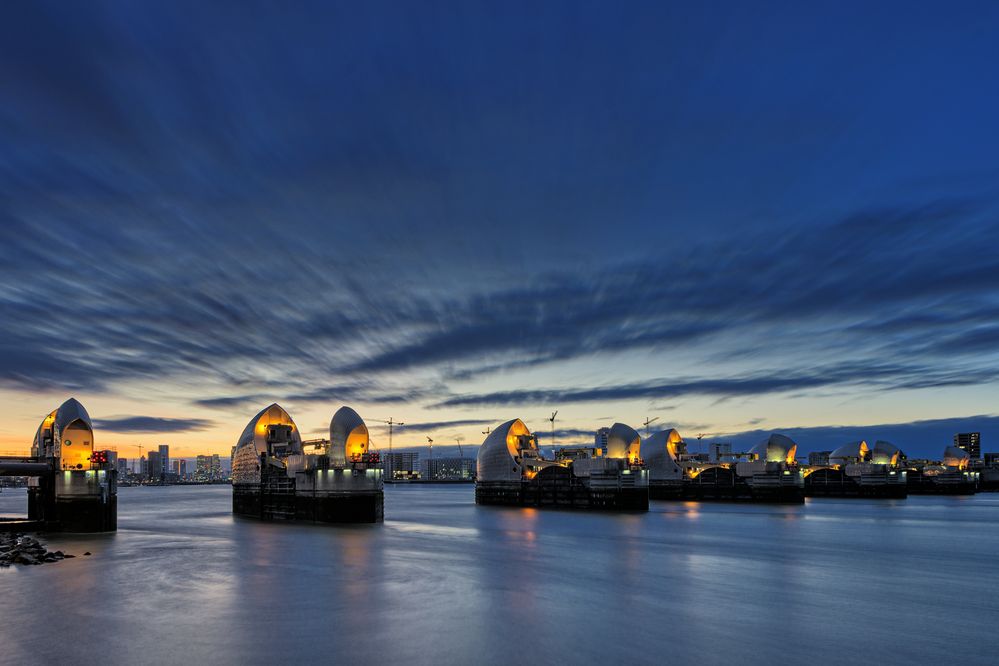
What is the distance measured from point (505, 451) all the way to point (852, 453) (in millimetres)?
104845

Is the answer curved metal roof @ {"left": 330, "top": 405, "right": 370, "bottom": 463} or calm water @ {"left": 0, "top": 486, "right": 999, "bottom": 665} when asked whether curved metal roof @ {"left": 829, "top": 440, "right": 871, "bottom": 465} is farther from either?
curved metal roof @ {"left": 330, "top": 405, "right": 370, "bottom": 463}

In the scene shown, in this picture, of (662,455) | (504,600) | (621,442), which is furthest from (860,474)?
(504,600)

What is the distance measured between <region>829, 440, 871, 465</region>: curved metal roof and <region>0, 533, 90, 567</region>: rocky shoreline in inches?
6842

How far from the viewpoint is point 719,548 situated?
57.5m

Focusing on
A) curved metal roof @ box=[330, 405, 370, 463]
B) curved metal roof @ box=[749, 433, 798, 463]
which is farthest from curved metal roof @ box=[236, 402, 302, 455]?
curved metal roof @ box=[749, 433, 798, 463]

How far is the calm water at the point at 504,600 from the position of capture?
24.7 meters

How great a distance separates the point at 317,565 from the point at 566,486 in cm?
7643

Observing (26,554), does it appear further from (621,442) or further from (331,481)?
(621,442)

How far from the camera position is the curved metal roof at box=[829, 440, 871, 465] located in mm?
174500

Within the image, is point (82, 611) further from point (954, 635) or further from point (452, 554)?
point (954, 635)

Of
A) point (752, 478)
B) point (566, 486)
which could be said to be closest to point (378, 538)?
point (566, 486)

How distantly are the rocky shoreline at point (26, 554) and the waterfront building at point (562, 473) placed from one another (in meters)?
75.6

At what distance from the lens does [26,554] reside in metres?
47.4

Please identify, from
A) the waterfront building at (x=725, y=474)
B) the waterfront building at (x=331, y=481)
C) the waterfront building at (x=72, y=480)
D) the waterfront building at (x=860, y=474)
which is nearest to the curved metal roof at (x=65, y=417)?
the waterfront building at (x=72, y=480)
